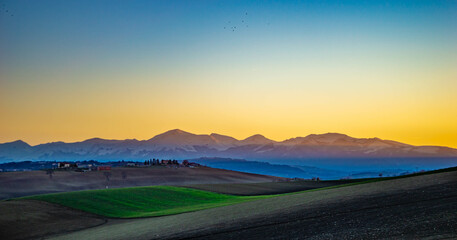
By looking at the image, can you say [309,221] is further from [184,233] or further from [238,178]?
[238,178]

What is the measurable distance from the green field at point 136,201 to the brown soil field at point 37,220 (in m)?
3.33

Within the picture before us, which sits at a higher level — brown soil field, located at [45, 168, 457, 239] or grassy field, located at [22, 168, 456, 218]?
brown soil field, located at [45, 168, 457, 239]

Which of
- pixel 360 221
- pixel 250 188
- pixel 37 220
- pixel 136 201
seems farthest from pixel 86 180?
pixel 360 221

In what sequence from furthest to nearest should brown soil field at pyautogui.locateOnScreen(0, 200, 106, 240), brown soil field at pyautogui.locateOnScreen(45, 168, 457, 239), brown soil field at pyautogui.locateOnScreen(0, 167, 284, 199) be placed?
1. brown soil field at pyautogui.locateOnScreen(0, 167, 284, 199)
2. brown soil field at pyautogui.locateOnScreen(0, 200, 106, 240)
3. brown soil field at pyautogui.locateOnScreen(45, 168, 457, 239)

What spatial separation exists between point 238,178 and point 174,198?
320 feet

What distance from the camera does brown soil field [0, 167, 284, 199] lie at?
382ft

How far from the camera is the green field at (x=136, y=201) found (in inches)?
2339

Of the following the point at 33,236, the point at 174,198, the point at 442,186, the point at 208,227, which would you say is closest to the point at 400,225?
the point at 442,186

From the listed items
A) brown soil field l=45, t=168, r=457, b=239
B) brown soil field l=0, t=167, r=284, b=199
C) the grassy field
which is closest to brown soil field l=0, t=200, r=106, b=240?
the grassy field

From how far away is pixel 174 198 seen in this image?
3019 inches

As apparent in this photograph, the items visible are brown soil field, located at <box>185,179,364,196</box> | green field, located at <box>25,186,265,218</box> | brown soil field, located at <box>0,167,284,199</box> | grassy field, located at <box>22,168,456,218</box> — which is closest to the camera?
grassy field, located at <box>22,168,456,218</box>

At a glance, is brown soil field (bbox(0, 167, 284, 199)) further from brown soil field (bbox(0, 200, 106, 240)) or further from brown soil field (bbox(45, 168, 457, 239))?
brown soil field (bbox(45, 168, 457, 239))

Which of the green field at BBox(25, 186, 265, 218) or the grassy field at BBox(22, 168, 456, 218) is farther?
the green field at BBox(25, 186, 265, 218)

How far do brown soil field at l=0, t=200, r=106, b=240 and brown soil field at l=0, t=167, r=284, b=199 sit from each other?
4915 cm
